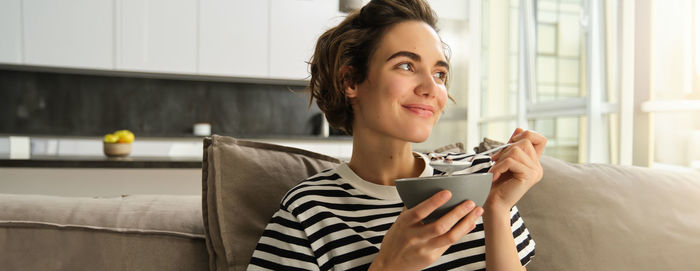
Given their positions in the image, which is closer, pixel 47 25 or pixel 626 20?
pixel 626 20

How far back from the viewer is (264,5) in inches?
168

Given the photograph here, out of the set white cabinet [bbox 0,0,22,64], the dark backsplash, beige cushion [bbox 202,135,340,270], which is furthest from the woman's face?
white cabinet [bbox 0,0,22,64]

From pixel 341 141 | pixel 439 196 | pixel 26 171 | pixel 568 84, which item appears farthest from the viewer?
pixel 341 141

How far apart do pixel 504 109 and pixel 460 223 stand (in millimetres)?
3713

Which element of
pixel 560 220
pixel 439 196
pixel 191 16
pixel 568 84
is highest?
pixel 191 16

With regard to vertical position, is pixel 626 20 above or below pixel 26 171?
above

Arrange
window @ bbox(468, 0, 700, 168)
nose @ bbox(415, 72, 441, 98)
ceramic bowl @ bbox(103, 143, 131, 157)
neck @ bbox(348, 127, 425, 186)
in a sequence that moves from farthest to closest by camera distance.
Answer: ceramic bowl @ bbox(103, 143, 131, 157) → window @ bbox(468, 0, 700, 168) → neck @ bbox(348, 127, 425, 186) → nose @ bbox(415, 72, 441, 98)

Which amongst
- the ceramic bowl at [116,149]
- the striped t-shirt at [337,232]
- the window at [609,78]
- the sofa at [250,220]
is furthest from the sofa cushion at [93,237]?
the window at [609,78]

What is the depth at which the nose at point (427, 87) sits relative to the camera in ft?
3.25

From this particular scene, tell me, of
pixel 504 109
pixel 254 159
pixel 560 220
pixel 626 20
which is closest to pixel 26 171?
pixel 254 159

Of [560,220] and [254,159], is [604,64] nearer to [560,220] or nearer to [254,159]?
[560,220]

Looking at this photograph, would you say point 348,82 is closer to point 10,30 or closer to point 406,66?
point 406,66

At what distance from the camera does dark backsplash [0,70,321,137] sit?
4.28 m

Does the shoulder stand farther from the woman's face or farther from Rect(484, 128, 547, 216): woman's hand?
Rect(484, 128, 547, 216): woman's hand
